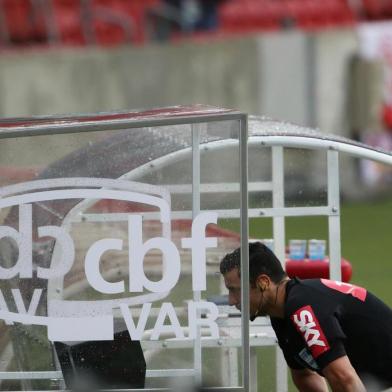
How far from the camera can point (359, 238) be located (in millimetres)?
13906

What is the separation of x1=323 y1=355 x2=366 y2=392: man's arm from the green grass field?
28.1 inches

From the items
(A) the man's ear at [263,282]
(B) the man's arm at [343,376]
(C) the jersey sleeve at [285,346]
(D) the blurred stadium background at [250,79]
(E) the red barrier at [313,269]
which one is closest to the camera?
(B) the man's arm at [343,376]

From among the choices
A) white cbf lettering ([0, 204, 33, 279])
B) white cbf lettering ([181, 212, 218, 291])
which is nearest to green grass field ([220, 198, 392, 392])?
white cbf lettering ([181, 212, 218, 291])

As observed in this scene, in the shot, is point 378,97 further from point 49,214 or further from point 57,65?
point 49,214

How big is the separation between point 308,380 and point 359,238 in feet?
27.1

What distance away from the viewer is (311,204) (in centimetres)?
628

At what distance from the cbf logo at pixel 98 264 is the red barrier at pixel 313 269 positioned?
5.94ft

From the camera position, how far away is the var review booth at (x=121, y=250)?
4.96 m

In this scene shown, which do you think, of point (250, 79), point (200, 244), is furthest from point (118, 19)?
point (200, 244)

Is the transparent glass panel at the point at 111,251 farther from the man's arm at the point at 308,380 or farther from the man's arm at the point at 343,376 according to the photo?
the man's arm at the point at 308,380

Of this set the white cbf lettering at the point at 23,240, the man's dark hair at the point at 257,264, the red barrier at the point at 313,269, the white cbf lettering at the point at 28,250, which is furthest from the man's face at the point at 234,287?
the red barrier at the point at 313,269

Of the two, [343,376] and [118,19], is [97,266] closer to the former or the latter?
[343,376]

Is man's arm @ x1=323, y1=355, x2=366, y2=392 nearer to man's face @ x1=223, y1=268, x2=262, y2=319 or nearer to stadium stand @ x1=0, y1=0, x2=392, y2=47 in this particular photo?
man's face @ x1=223, y1=268, x2=262, y2=319

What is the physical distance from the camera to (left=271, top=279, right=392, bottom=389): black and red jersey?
510cm
